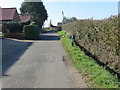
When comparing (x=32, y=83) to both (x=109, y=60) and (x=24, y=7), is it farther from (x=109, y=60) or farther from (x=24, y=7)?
(x=24, y=7)

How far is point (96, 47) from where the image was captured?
12.0 meters

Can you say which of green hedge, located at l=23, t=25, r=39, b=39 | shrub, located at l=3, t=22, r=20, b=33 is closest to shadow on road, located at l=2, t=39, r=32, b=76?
green hedge, located at l=23, t=25, r=39, b=39

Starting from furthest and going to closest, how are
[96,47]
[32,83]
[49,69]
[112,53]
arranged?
[96,47] < [49,69] < [112,53] < [32,83]

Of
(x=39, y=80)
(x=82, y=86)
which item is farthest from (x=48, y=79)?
(x=82, y=86)

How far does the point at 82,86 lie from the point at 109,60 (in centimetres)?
308

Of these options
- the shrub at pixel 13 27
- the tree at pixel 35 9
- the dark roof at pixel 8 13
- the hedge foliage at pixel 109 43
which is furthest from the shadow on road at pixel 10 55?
the tree at pixel 35 9

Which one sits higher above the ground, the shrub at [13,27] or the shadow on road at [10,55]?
the shrub at [13,27]

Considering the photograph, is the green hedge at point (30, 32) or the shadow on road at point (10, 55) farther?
the green hedge at point (30, 32)

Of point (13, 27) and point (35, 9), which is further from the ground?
point (35, 9)

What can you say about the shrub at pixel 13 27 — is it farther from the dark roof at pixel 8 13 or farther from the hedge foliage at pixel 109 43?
the hedge foliage at pixel 109 43

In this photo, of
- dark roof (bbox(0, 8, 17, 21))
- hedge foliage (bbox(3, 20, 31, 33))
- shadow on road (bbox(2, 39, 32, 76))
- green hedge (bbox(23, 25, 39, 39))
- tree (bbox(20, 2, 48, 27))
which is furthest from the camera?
tree (bbox(20, 2, 48, 27))

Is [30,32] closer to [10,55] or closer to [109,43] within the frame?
[10,55]

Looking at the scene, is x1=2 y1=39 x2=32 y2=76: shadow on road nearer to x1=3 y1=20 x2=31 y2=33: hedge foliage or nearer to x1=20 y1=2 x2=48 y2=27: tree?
x1=3 y1=20 x2=31 y2=33: hedge foliage

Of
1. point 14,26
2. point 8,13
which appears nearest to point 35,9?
point 8,13
